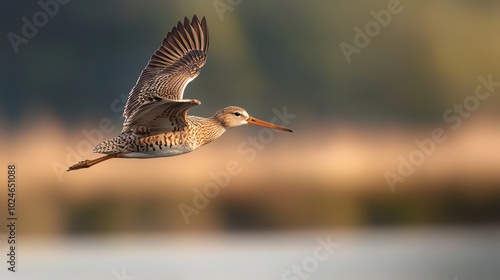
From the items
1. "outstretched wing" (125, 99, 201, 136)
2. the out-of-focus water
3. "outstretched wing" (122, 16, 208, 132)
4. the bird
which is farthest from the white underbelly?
the out-of-focus water

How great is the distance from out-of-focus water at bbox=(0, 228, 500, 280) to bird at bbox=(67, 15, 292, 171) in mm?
2721

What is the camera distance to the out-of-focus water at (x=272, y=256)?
929 centimetres

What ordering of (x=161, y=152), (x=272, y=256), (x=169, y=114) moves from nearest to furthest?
(x=169, y=114), (x=161, y=152), (x=272, y=256)

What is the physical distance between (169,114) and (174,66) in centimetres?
92

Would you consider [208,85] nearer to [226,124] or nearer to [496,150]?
[496,150]

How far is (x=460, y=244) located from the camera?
10945 mm

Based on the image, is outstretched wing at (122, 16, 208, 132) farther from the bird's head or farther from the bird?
the bird's head

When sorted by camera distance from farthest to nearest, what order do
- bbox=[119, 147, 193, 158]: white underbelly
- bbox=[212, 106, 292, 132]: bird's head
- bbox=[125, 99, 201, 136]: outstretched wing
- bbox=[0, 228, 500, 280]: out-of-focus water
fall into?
bbox=[0, 228, 500, 280]: out-of-focus water < bbox=[212, 106, 292, 132]: bird's head < bbox=[119, 147, 193, 158]: white underbelly < bbox=[125, 99, 201, 136]: outstretched wing

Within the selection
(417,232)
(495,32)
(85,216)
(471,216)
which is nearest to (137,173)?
(85,216)

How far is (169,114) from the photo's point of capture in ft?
19.8

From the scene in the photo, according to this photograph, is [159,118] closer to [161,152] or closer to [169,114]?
[169,114]

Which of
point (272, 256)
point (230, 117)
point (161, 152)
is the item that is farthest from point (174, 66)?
point (272, 256)

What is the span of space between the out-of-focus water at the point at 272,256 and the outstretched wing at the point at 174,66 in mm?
2719

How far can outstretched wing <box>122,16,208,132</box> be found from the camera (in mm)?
6633
